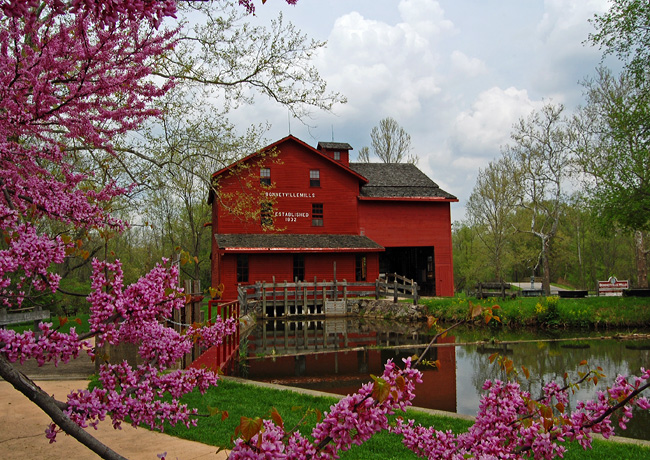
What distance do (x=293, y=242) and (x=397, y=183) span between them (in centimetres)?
928

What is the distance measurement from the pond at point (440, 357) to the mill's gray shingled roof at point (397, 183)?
12.8 metres

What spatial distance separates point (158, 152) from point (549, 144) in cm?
2617

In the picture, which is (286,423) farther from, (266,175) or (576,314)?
(266,175)

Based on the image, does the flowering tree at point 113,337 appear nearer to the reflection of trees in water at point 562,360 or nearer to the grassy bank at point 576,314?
the reflection of trees in water at point 562,360

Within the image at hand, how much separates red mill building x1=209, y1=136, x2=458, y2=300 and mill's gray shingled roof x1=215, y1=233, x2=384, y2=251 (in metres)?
0.06

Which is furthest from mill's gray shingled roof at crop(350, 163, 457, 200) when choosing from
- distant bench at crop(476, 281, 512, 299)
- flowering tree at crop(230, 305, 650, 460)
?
flowering tree at crop(230, 305, 650, 460)

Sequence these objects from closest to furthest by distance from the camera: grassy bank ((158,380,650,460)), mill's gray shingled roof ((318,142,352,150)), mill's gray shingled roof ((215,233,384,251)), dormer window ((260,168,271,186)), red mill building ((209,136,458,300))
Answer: grassy bank ((158,380,650,460))
mill's gray shingled roof ((215,233,384,251))
red mill building ((209,136,458,300))
dormer window ((260,168,271,186))
mill's gray shingled roof ((318,142,352,150))

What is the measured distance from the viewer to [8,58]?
15.2 feet

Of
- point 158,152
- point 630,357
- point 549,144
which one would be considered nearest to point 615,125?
point 549,144

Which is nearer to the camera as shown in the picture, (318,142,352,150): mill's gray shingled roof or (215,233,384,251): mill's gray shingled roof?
(215,233,384,251): mill's gray shingled roof

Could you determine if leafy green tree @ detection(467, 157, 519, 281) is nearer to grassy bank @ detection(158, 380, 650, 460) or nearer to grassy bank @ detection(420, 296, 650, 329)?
grassy bank @ detection(420, 296, 650, 329)

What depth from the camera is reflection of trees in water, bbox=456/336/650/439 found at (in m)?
10.3

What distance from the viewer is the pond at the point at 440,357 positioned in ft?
32.5

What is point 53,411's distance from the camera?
2213mm
